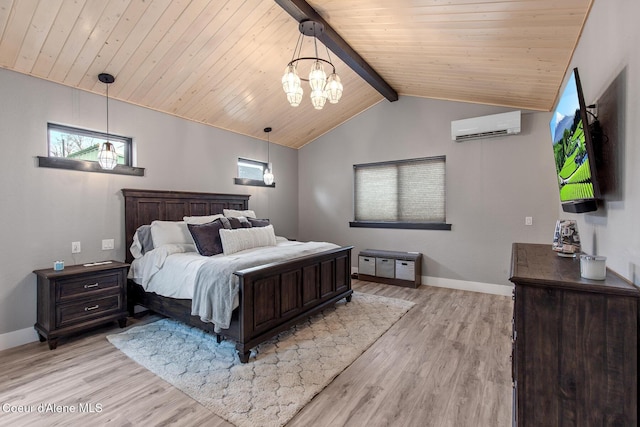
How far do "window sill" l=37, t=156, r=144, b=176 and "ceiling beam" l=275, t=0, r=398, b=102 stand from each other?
2.59 m

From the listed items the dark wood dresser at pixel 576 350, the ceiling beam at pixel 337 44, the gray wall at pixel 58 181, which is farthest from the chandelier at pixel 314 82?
the gray wall at pixel 58 181

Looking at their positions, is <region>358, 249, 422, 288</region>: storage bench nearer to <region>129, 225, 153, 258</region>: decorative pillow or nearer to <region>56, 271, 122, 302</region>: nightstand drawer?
<region>129, 225, 153, 258</region>: decorative pillow

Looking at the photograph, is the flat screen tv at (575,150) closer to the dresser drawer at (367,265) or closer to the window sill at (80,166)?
the dresser drawer at (367,265)

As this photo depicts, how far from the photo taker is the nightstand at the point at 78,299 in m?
2.77

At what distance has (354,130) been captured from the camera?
5699 mm

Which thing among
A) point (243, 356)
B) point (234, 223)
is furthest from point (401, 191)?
point (243, 356)

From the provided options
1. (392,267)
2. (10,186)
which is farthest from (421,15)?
(10,186)

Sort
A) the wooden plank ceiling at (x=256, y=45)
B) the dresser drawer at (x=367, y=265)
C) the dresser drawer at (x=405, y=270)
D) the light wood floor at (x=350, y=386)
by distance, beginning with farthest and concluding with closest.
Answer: the dresser drawer at (x=367, y=265) < the dresser drawer at (x=405, y=270) < the wooden plank ceiling at (x=256, y=45) < the light wood floor at (x=350, y=386)

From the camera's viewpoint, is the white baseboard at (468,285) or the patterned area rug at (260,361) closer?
the patterned area rug at (260,361)

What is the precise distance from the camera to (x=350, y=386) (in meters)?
2.20

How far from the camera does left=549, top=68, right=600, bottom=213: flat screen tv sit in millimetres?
1549

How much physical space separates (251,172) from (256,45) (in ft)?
8.27

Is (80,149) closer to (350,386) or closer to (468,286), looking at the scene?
(350,386)

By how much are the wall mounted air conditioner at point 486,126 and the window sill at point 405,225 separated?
137 cm
